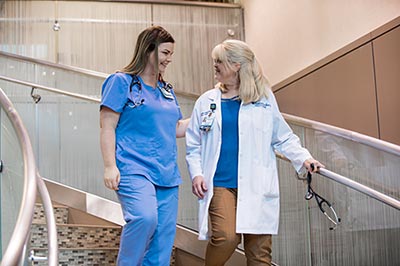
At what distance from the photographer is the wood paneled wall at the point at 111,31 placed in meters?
6.79

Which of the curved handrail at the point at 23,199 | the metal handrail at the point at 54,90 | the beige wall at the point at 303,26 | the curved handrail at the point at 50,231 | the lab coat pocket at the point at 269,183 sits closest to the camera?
the curved handrail at the point at 23,199

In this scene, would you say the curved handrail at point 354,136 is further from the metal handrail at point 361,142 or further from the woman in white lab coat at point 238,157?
the woman in white lab coat at point 238,157

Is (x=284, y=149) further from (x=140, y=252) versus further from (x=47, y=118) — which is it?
(x=47, y=118)

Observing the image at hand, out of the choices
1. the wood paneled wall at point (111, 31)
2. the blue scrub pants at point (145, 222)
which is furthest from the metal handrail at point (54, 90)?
the blue scrub pants at point (145, 222)

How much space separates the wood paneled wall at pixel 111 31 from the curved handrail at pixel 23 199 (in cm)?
418

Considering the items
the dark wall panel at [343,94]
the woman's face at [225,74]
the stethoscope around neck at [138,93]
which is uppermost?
the dark wall panel at [343,94]

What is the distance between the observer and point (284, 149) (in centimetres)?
277

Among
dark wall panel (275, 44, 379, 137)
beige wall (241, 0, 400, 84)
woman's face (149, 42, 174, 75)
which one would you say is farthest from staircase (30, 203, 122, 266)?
beige wall (241, 0, 400, 84)

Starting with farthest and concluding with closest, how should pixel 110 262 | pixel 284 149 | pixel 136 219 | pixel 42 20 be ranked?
pixel 42 20 → pixel 110 262 → pixel 284 149 → pixel 136 219

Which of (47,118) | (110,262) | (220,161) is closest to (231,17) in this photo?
(47,118)

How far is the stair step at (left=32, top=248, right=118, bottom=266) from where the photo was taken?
3469 millimetres

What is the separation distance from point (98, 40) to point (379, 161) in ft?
15.4

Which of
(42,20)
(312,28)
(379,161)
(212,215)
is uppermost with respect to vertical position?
(42,20)

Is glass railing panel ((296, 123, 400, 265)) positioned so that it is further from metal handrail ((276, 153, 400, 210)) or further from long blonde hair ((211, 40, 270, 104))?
long blonde hair ((211, 40, 270, 104))
